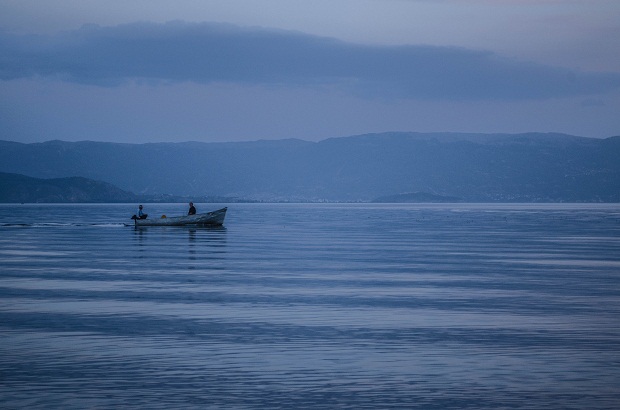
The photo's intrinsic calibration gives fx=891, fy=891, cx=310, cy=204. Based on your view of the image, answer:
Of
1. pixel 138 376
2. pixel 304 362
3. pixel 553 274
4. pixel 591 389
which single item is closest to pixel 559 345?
pixel 591 389

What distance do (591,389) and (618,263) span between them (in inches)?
1227

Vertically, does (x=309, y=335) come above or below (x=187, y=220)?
below

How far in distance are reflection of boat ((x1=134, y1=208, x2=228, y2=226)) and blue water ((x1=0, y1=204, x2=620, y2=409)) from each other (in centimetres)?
4583

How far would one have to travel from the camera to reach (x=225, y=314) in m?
25.9

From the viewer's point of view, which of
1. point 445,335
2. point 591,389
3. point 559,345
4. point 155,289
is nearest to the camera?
point 591,389

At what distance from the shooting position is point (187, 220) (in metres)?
91.6

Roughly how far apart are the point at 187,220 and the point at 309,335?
70.8 metres

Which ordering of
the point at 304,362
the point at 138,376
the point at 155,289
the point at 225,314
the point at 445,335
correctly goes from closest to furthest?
the point at 138,376 → the point at 304,362 → the point at 445,335 → the point at 225,314 → the point at 155,289

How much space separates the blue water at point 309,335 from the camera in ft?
51.7

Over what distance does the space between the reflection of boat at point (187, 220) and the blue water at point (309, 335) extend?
4583cm

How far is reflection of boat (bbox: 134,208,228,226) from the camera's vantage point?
90875 mm

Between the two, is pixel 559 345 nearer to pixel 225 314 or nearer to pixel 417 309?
pixel 417 309

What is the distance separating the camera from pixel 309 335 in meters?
22.0

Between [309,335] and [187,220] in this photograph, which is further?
[187,220]
